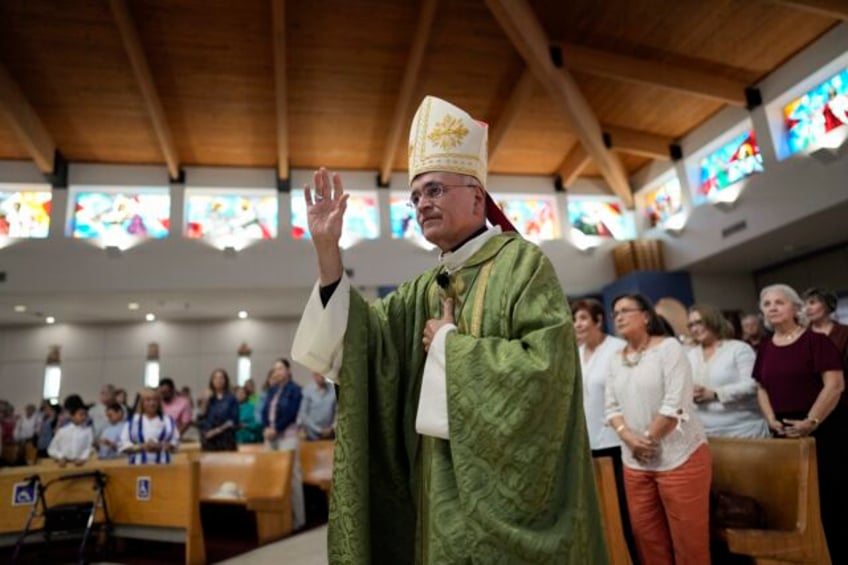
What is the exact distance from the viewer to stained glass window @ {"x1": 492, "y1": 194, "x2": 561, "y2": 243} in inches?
444

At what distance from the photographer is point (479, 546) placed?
1123 millimetres

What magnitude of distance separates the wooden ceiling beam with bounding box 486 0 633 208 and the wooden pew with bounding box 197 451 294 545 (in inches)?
236

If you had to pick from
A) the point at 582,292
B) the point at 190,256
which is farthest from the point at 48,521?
the point at 582,292

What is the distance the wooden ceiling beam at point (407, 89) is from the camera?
7.53 metres

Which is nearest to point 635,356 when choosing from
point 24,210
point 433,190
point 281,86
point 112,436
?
point 433,190

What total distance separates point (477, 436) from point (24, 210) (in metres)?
10.8

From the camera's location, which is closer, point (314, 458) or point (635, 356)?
point (635, 356)

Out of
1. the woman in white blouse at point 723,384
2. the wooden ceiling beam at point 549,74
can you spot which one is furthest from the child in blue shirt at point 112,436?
the wooden ceiling beam at point 549,74

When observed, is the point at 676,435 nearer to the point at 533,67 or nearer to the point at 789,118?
the point at 533,67

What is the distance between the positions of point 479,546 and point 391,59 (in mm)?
8284

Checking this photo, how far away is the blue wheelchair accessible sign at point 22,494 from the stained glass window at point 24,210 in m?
6.42

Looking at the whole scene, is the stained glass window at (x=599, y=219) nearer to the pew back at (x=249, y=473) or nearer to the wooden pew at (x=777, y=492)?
the pew back at (x=249, y=473)

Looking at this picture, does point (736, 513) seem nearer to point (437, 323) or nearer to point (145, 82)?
point (437, 323)

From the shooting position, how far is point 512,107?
921 centimetres
